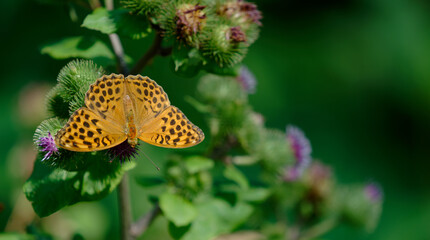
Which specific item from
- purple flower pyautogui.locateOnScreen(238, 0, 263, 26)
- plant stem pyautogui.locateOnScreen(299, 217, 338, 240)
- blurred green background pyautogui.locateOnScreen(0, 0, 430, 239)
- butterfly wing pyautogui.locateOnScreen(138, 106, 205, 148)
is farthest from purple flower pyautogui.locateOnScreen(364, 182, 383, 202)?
blurred green background pyautogui.locateOnScreen(0, 0, 430, 239)

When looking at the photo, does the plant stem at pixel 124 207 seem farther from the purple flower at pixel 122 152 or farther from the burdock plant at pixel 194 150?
the purple flower at pixel 122 152

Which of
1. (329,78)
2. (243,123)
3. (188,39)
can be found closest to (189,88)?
(329,78)

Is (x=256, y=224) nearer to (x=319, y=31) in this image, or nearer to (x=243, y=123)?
(x=243, y=123)

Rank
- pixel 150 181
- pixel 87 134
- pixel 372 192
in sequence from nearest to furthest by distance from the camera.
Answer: pixel 87 134, pixel 150 181, pixel 372 192

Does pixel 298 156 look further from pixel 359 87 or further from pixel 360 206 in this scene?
pixel 359 87

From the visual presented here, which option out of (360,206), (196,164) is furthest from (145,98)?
(360,206)

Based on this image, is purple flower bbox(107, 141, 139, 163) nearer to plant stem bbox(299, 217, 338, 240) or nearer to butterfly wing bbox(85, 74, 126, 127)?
butterfly wing bbox(85, 74, 126, 127)
